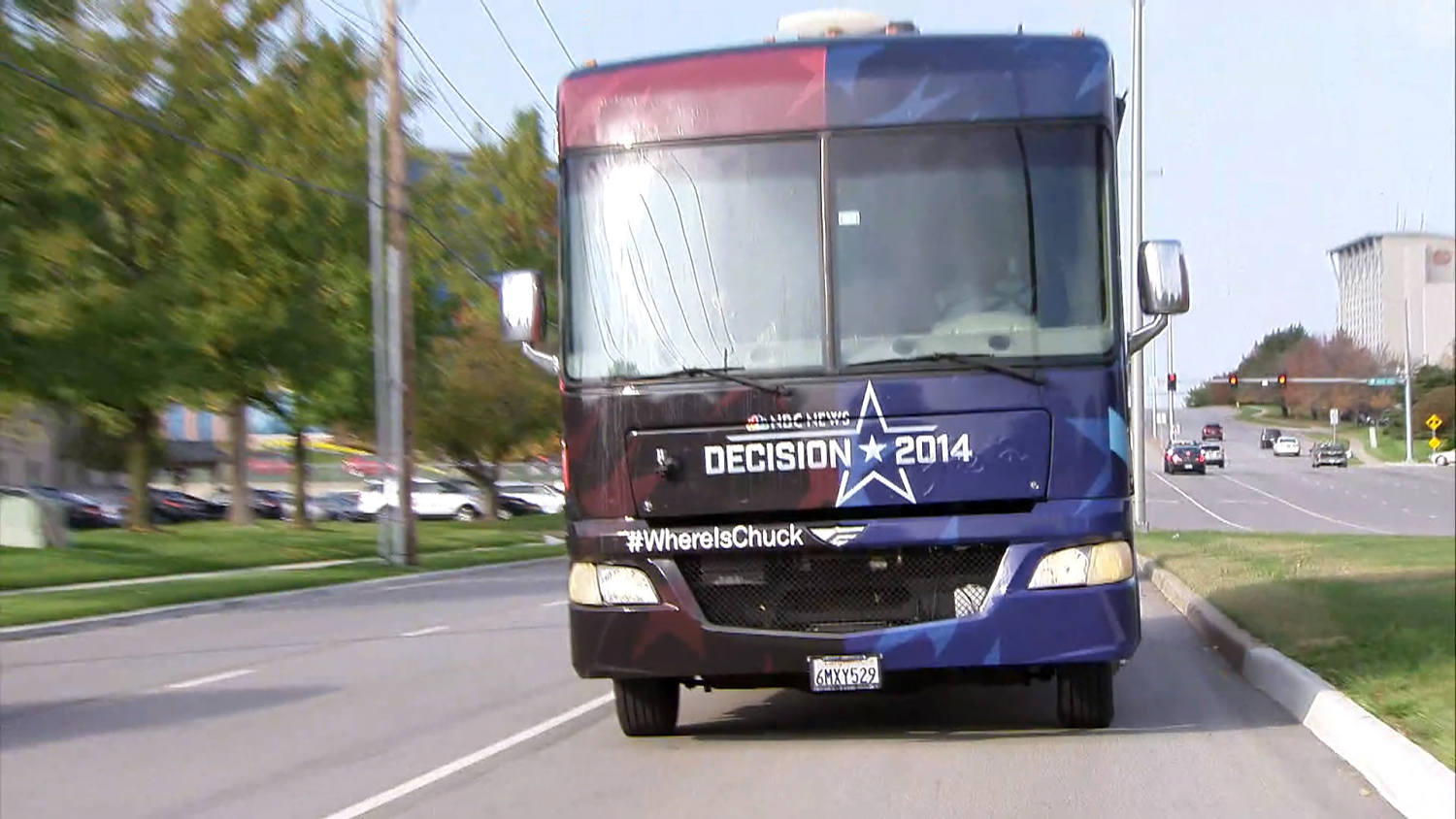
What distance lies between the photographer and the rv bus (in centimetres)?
922

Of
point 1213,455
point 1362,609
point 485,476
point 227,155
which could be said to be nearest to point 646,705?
point 1362,609

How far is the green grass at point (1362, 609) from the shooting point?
10016 mm

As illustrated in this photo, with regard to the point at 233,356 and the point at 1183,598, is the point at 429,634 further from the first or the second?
the point at 233,356

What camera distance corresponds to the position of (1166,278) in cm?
935

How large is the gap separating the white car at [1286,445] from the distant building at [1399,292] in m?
56.7

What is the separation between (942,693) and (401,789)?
14.3 ft

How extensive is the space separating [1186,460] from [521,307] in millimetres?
68771

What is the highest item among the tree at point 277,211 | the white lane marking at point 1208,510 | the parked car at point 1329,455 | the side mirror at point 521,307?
the tree at point 277,211

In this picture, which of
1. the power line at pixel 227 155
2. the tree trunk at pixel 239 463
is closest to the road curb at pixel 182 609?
the power line at pixel 227 155

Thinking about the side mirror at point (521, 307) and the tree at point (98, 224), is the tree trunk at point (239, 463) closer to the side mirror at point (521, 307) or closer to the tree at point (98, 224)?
the tree at point (98, 224)

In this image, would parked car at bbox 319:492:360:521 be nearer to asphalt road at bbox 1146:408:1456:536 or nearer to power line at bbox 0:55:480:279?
power line at bbox 0:55:480:279

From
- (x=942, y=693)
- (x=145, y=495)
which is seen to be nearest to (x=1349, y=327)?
(x=942, y=693)

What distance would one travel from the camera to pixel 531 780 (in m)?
9.31

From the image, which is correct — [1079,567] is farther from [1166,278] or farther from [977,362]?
[1166,278]
